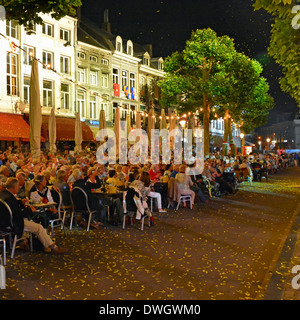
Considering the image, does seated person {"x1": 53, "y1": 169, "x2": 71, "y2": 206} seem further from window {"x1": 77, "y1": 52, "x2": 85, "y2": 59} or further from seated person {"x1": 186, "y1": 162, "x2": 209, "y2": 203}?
window {"x1": 77, "y1": 52, "x2": 85, "y2": 59}

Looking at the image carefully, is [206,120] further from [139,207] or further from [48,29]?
[139,207]

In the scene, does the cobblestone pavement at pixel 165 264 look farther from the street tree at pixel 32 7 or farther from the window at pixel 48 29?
the window at pixel 48 29

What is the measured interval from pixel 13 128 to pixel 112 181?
16.4 meters

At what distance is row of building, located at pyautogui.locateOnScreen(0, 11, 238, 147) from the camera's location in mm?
26469

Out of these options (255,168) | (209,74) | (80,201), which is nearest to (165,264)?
(80,201)

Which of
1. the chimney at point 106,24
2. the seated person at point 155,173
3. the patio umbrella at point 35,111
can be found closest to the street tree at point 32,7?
the patio umbrella at point 35,111

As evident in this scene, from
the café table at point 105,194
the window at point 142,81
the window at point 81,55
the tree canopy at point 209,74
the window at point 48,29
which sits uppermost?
the window at point 48,29

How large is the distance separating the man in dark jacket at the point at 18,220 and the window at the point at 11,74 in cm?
2122

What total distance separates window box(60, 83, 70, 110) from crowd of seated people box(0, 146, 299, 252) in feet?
49.2

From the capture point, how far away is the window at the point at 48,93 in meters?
30.4
